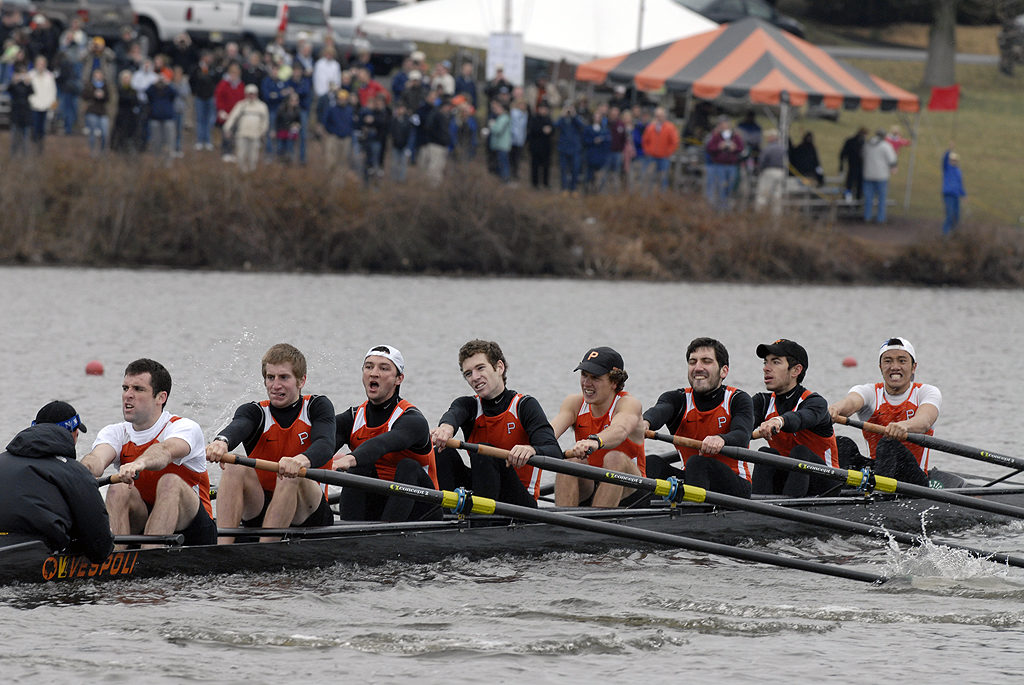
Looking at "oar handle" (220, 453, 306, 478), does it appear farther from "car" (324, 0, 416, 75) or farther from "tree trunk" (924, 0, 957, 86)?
"tree trunk" (924, 0, 957, 86)

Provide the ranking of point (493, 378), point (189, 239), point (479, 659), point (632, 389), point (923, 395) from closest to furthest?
1. point (479, 659)
2. point (493, 378)
3. point (923, 395)
4. point (632, 389)
5. point (189, 239)

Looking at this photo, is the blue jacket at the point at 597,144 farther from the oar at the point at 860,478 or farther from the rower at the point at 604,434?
the rower at the point at 604,434

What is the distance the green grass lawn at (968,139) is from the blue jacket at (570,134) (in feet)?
24.7

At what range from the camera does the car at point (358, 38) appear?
30797mm

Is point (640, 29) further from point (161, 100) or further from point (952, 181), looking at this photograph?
point (161, 100)

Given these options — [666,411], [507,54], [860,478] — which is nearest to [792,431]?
[860,478]

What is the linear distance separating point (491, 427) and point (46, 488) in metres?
2.98

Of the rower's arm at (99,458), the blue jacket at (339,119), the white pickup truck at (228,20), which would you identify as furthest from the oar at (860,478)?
the white pickup truck at (228,20)

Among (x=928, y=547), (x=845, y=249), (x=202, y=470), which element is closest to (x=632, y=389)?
(x=928, y=547)

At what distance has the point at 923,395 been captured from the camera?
436 inches

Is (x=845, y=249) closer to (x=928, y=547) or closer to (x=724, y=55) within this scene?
(x=724, y=55)

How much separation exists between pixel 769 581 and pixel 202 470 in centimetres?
358

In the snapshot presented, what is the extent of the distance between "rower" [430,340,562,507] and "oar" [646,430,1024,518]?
3.17 feet

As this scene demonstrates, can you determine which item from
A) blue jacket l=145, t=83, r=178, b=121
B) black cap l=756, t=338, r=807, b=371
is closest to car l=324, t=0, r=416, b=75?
blue jacket l=145, t=83, r=178, b=121
